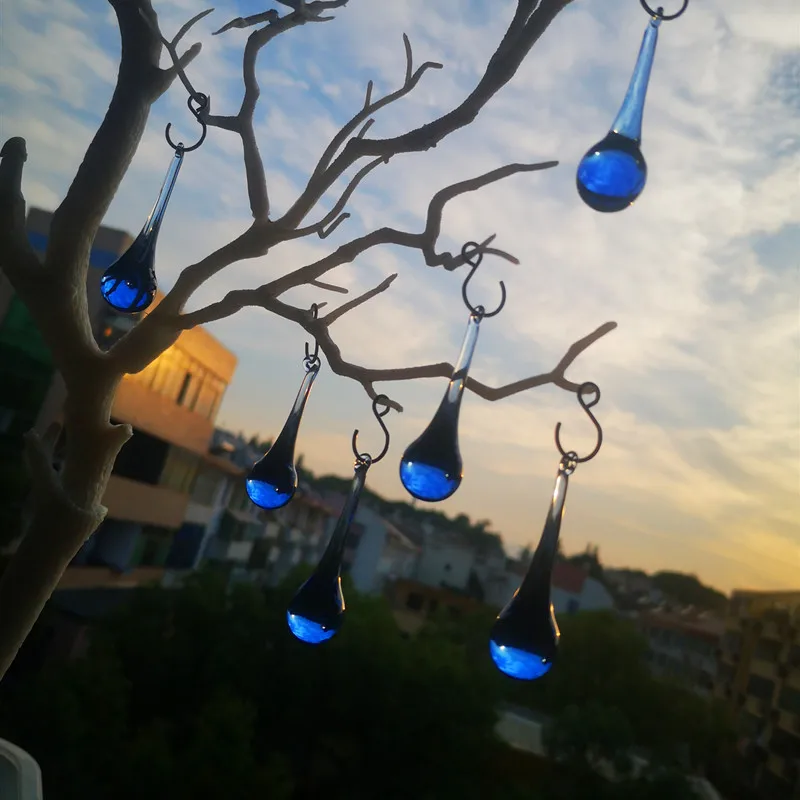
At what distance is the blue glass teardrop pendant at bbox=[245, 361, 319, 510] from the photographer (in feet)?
2.83

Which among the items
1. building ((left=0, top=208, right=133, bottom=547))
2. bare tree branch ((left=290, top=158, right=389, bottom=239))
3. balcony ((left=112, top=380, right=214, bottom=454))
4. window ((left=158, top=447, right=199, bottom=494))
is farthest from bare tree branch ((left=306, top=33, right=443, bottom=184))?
window ((left=158, top=447, right=199, bottom=494))

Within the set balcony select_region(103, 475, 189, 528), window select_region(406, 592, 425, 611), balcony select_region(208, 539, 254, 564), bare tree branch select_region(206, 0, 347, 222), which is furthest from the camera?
window select_region(406, 592, 425, 611)

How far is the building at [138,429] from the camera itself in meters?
6.09

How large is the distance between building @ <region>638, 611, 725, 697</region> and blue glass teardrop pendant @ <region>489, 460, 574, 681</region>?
14609 mm

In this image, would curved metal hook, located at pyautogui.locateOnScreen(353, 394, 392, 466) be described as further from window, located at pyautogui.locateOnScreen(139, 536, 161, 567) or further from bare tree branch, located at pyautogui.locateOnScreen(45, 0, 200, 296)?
window, located at pyautogui.locateOnScreen(139, 536, 161, 567)

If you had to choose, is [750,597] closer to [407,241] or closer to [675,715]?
[675,715]

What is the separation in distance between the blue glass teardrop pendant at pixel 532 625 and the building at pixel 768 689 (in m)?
9.40

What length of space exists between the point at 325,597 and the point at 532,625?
0.24 m

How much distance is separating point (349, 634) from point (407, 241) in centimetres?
503

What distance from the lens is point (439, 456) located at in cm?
68

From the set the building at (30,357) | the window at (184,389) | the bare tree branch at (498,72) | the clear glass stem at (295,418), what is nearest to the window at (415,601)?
the window at (184,389)

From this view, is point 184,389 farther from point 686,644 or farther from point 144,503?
point 686,644

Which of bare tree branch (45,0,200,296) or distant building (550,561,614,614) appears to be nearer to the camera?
bare tree branch (45,0,200,296)

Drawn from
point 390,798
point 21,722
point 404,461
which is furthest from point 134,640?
point 404,461
